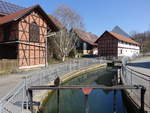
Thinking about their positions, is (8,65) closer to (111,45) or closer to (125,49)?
(111,45)

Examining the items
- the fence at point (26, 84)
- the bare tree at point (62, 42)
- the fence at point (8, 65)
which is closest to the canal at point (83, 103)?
the fence at point (26, 84)

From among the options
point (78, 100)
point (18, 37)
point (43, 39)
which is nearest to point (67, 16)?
point (43, 39)

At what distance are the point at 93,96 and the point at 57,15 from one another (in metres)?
22.9

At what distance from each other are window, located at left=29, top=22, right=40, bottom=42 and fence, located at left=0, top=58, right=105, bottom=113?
6065 millimetres

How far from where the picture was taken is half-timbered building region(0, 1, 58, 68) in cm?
1761

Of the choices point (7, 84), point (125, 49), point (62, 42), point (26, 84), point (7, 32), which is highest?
point (7, 32)

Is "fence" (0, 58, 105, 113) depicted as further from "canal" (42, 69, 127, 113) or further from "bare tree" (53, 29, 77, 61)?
"bare tree" (53, 29, 77, 61)

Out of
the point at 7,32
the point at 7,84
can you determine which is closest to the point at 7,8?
the point at 7,32

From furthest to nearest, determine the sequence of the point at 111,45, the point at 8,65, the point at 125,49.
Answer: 1. the point at 125,49
2. the point at 111,45
3. the point at 8,65

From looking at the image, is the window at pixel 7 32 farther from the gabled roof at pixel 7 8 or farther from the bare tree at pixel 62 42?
the bare tree at pixel 62 42

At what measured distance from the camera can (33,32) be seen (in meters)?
19.6

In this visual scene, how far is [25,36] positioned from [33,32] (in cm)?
159

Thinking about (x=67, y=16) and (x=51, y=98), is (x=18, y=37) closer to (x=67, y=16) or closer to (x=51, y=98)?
(x=51, y=98)

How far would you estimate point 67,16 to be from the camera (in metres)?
30.3
